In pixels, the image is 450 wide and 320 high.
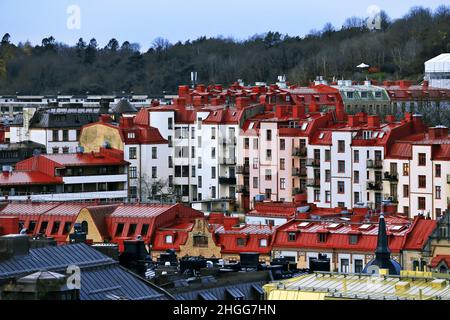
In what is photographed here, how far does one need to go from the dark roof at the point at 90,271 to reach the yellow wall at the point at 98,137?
152 ft

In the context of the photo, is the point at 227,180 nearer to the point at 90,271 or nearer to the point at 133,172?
the point at 133,172

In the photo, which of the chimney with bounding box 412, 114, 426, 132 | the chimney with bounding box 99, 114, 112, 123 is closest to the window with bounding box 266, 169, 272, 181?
the chimney with bounding box 412, 114, 426, 132

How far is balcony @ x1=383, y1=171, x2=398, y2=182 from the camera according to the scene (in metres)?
76.1

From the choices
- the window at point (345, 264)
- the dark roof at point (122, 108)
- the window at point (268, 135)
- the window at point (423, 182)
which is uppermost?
the dark roof at point (122, 108)

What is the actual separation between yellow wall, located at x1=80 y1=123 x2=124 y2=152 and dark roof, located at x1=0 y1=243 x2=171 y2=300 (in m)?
46.5

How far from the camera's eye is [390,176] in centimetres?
7638

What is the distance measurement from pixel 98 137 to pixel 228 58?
72553mm

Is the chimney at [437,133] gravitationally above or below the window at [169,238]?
above

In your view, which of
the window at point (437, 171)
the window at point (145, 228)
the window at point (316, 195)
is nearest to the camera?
the window at point (145, 228)

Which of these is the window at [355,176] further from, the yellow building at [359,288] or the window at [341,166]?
the yellow building at [359,288]

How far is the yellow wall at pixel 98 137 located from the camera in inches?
3395

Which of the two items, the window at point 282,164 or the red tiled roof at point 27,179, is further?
the window at point 282,164

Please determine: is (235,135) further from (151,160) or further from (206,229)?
(206,229)

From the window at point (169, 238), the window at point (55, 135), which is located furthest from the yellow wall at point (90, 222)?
the window at point (55, 135)
